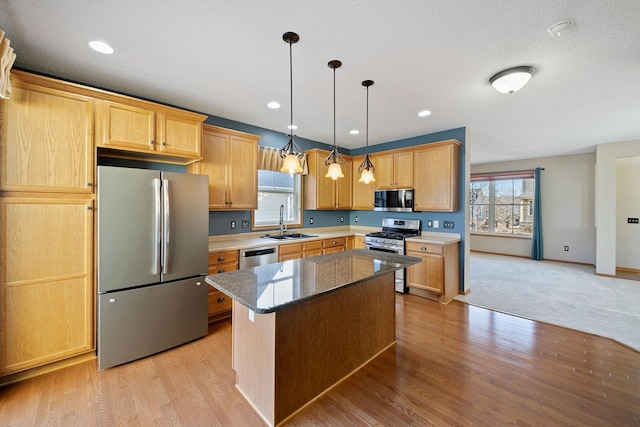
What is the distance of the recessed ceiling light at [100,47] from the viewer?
2081 millimetres

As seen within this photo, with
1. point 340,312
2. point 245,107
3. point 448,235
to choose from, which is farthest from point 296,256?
point 448,235

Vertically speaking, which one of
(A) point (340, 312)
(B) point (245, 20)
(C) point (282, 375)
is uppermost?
(B) point (245, 20)

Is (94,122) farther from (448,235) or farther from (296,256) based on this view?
(448,235)

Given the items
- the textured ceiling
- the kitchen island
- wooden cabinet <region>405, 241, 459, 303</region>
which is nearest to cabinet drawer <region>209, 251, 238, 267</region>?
the kitchen island

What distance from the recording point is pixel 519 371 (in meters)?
2.29

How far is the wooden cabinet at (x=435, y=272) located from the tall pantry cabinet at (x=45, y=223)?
3.96m

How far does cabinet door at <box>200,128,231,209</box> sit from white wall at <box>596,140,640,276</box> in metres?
6.94

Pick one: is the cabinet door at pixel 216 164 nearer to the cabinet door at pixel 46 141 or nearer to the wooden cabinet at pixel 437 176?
the cabinet door at pixel 46 141

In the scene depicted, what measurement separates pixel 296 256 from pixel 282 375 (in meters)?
2.26

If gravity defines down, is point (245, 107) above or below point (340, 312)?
above

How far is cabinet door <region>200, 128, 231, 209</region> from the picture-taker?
337 cm

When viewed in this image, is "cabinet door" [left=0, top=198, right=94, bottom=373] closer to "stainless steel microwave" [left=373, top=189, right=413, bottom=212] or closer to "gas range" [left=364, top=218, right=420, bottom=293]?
"gas range" [left=364, top=218, right=420, bottom=293]

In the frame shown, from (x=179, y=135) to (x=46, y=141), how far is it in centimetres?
105

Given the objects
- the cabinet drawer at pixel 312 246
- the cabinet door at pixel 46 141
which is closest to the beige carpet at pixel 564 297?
the cabinet drawer at pixel 312 246
